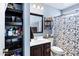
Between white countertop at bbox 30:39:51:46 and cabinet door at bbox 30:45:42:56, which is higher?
white countertop at bbox 30:39:51:46

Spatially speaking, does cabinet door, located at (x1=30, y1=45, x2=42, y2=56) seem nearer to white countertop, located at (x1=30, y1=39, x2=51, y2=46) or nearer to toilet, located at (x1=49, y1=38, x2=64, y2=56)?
white countertop, located at (x1=30, y1=39, x2=51, y2=46)

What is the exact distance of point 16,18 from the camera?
1346 millimetres

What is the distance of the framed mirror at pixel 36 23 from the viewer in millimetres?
1307

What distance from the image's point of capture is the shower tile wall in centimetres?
127

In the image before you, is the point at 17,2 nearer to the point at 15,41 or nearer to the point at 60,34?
the point at 15,41

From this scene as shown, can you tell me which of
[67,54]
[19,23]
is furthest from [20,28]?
[67,54]

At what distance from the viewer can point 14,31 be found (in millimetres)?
1344

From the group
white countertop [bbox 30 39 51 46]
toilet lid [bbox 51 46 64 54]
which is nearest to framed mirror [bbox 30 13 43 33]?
white countertop [bbox 30 39 51 46]

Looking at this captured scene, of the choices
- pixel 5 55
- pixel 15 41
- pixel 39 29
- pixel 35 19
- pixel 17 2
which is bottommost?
pixel 5 55

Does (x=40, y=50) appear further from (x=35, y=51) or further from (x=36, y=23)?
(x=36, y=23)

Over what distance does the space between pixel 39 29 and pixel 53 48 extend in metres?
0.28

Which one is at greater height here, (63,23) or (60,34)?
(63,23)

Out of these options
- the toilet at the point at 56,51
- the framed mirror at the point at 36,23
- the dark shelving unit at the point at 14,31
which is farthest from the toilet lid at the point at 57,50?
the dark shelving unit at the point at 14,31

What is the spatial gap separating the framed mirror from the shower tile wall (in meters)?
0.18
